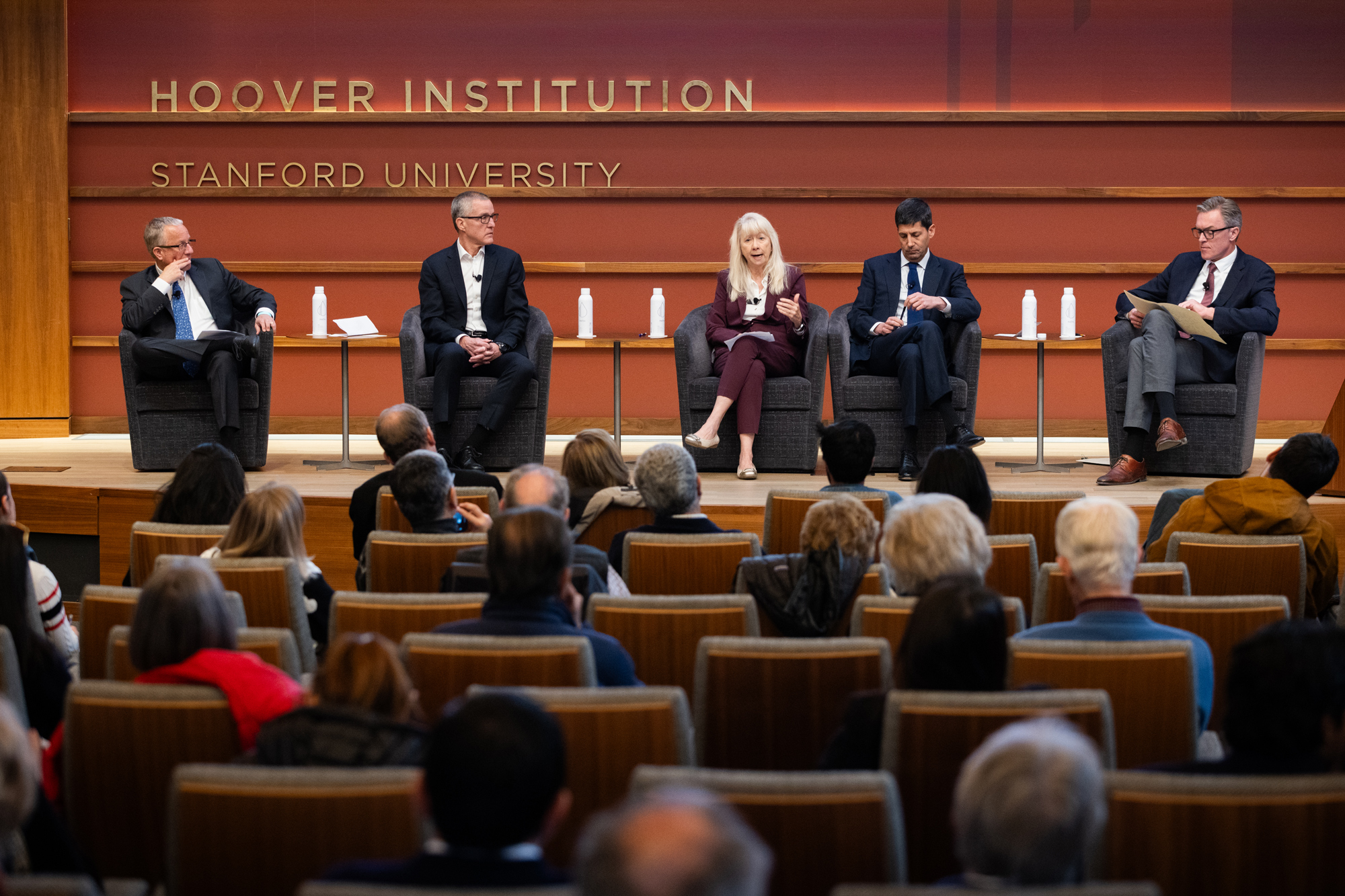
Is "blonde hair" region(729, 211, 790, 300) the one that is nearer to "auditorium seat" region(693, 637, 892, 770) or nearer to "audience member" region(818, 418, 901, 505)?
"audience member" region(818, 418, 901, 505)

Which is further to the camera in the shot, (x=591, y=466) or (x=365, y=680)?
(x=591, y=466)

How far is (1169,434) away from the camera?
4.95 metres

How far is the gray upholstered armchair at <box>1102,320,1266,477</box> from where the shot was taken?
16.6 ft

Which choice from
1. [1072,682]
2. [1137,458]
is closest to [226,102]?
[1137,458]

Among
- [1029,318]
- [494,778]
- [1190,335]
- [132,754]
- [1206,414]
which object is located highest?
[1029,318]

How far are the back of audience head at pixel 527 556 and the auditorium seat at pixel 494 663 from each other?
0.66 ft

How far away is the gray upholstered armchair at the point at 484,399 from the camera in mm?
5375

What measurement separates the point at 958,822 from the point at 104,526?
4.21m

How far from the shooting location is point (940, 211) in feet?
23.0

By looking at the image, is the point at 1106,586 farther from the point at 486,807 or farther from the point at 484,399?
the point at 484,399

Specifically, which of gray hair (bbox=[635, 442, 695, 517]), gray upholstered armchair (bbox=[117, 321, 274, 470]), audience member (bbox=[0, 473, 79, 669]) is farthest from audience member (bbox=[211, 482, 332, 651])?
gray upholstered armchair (bbox=[117, 321, 274, 470])

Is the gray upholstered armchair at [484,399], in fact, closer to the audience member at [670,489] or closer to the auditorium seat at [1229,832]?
the audience member at [670,489]

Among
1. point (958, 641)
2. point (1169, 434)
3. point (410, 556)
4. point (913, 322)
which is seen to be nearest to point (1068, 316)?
point (913, 322)

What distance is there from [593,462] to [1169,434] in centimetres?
242
